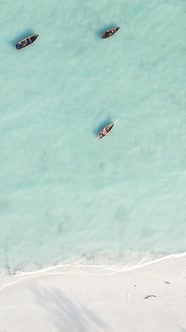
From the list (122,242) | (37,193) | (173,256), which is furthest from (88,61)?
(173,256)

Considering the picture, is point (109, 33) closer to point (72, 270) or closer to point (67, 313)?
point (72, 270)

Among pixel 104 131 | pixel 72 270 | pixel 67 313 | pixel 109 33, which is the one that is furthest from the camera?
pixel 109 33

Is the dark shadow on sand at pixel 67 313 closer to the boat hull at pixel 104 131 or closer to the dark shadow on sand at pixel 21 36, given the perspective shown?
the boat hull at pixel 104 131

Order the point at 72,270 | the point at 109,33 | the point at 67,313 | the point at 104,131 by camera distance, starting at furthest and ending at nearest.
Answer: the point at 109,33
the point at 104,131
the point at 72,270
the point at 67,313

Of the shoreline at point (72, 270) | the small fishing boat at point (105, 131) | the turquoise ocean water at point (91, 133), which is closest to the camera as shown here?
the shoreline at point (72, 270)

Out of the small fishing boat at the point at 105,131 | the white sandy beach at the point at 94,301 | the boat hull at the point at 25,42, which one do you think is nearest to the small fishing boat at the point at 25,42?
the boat hull at the point at 25,42

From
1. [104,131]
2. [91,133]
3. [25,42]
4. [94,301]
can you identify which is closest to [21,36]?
[25,42]
